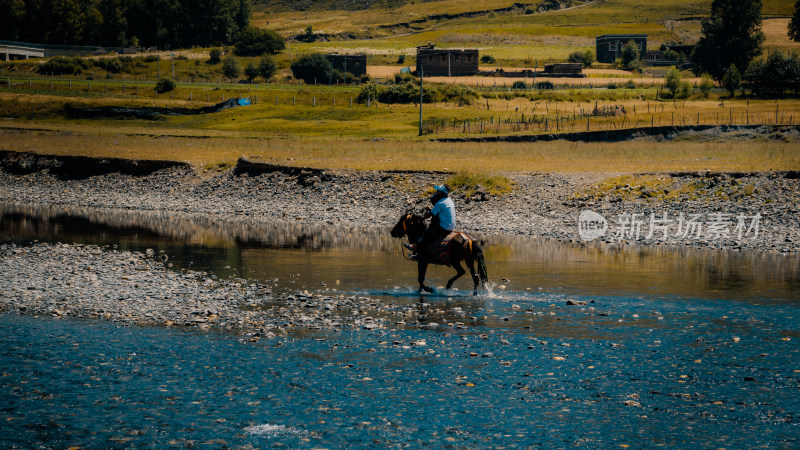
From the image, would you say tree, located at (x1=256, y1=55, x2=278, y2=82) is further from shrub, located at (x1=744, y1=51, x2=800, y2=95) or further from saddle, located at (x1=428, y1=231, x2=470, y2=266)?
saddle, located at (x1=428, y1=231, x2=470, y2=266)

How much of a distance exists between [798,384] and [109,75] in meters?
162

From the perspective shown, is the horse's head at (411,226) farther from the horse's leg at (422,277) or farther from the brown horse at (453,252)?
the horse's leg at (422,277)

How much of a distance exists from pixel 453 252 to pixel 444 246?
32 centimetres

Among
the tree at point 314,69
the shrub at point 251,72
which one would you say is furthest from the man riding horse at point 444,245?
the shrub at point 251,72

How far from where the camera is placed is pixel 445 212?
2467 cm

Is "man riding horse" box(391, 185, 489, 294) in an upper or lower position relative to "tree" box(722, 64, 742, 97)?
lower

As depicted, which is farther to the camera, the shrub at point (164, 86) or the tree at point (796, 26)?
the tree at point (796, 26)

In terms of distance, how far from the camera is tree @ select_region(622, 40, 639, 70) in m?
194

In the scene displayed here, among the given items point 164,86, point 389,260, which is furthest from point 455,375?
point 164,86

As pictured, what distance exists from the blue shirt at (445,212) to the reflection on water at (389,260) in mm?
2536

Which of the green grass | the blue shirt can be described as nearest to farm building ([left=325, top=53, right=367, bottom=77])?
the green grass

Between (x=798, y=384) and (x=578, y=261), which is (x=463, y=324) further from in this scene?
(x=578, y=261)

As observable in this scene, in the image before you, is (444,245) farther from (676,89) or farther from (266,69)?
(266,69)

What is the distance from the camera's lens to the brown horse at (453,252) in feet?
80.3
